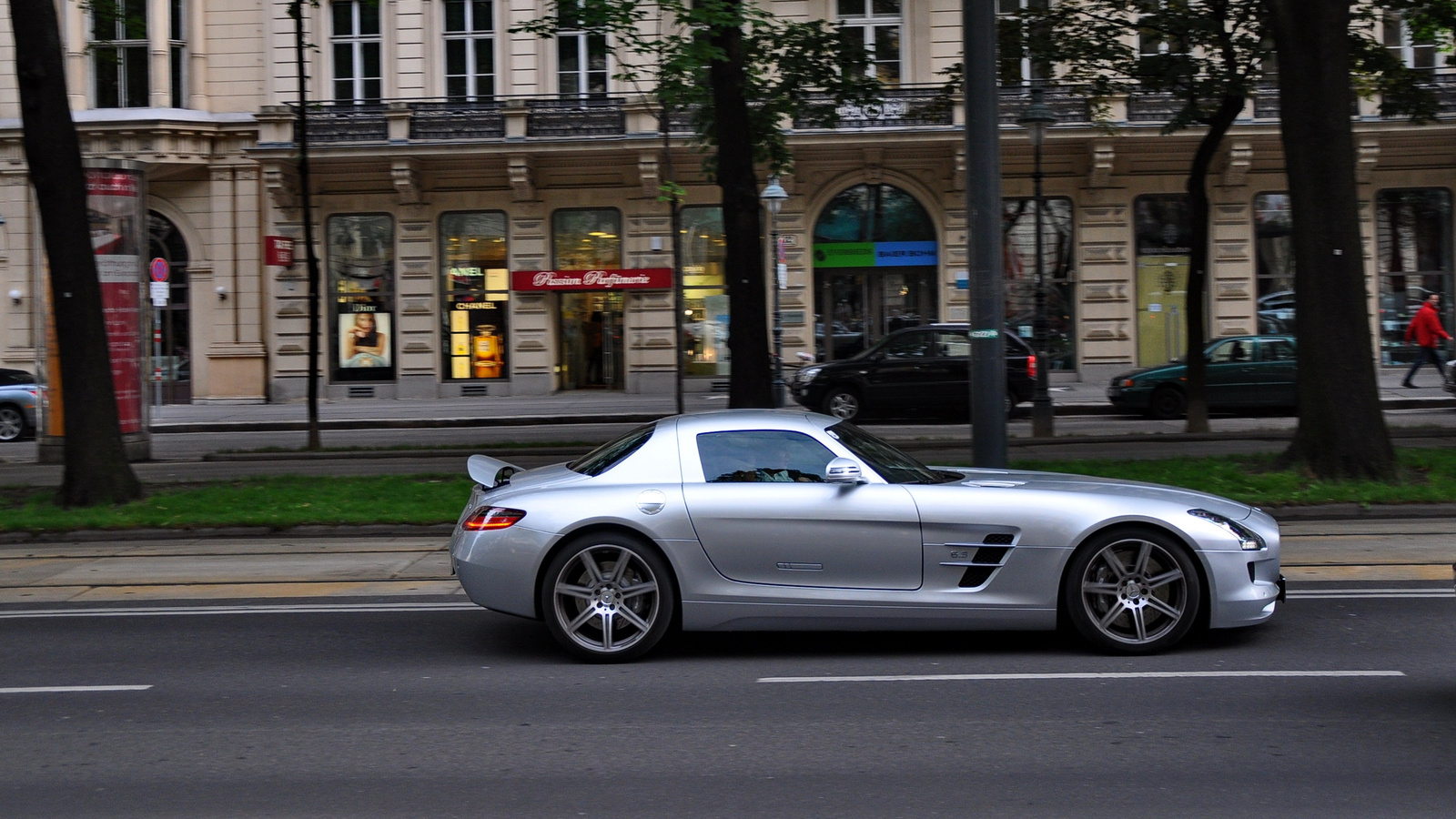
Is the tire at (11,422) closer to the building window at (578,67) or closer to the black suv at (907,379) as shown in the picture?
the building window at (578,67)

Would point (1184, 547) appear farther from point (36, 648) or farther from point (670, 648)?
point (36, 648)

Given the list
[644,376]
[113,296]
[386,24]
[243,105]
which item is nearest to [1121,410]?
[644,376]

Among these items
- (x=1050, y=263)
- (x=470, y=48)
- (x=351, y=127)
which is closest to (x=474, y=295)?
(x=351, y=127)

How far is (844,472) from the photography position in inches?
266

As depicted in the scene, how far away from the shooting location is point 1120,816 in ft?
14.8

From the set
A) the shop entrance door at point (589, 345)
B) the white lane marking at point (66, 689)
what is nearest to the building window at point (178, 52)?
the shop entrance door at point (589, 345)

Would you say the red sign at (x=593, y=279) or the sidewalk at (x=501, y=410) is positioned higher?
the red sign at (x=593, y=279)

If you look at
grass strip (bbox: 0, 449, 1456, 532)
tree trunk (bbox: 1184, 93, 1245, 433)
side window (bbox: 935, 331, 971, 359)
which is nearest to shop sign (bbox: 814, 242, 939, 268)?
side window (bbox: 935, 331, 971, 359)

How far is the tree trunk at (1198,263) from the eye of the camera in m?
18.2

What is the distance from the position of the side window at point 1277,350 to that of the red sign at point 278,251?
19944 millimetres

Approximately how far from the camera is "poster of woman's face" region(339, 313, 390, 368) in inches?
1188

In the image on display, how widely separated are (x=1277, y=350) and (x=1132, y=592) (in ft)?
56.7

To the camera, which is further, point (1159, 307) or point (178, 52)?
point (178, 52)

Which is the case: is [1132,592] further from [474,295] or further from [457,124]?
[474,295]
